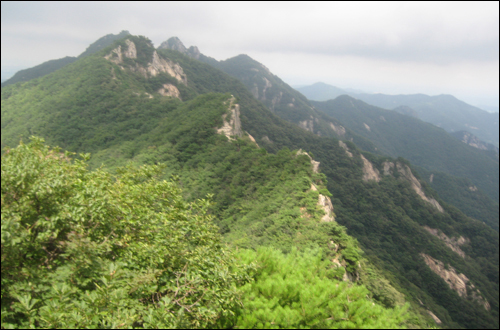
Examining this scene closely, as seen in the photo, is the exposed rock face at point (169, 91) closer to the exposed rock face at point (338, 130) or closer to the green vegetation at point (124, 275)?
the green vegetation at point (124, 275)

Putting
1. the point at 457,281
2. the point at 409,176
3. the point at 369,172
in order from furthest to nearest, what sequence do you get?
the point at 369,172, the point at 409,176, the point at 457,281

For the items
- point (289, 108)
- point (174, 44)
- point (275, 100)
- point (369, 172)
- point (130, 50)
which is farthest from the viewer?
point (275, 100)

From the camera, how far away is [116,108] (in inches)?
2190

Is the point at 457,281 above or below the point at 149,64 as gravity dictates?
below

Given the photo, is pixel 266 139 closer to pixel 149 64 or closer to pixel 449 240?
pixel 149 64

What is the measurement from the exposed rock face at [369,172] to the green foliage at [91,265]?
83.6 metres

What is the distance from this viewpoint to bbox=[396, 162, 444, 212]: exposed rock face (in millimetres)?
77062

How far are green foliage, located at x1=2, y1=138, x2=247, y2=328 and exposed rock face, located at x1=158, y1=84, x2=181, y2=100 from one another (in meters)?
74.4

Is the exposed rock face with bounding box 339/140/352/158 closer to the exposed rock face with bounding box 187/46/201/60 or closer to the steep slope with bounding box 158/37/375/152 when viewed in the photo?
the steep slope with bounding box 158/37/375/152

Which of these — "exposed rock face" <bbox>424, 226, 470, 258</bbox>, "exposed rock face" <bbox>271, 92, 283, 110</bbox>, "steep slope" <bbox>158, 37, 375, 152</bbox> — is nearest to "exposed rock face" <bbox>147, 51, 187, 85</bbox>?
"steep slope" <bbox>158, 37, 375, 152</bbox>

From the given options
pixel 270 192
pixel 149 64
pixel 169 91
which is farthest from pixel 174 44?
pixel 270 192

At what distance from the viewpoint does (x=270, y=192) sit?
25656 mm

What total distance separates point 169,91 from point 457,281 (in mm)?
87880

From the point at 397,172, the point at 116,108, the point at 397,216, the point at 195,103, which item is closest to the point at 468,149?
the point at 397,172
